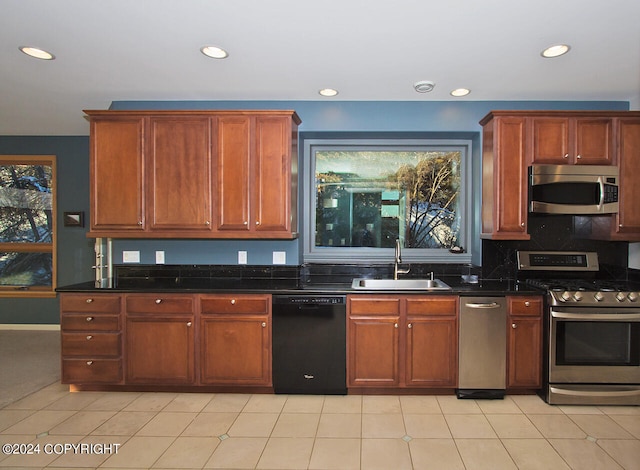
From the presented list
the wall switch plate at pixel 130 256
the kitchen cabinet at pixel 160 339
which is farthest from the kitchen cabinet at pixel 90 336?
the wall switch plate at pixel 130 256

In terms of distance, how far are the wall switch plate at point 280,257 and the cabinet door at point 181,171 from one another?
675mm

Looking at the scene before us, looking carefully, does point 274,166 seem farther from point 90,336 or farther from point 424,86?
point 90,336

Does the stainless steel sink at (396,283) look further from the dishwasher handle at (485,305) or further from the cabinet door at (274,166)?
the cabinet door at (274,166)

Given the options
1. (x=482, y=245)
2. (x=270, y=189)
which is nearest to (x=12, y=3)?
(x=270, y=189)

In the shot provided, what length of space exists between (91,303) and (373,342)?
88.9 inches

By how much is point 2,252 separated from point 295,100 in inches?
178

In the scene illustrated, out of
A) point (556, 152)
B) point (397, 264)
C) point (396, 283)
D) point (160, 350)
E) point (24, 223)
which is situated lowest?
point (160, 350)

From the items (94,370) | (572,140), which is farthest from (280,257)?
(572,140)

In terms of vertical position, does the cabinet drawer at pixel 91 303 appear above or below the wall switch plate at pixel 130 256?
below

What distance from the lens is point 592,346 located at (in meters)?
2.81

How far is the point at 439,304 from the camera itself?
288cm

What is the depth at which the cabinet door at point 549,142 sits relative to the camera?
10.2 feet

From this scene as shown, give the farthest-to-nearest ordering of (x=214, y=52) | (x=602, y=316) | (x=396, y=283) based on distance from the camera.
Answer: (x=396, y=283), (x=602, y=316), (x=214, y=52)

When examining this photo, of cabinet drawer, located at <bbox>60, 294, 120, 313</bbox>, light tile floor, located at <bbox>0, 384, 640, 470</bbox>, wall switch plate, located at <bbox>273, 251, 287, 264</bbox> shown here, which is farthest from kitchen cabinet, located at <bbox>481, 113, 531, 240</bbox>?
cabinet drawer, located at <bbox>60, 294, 120, 313</bbox>
